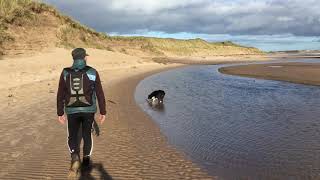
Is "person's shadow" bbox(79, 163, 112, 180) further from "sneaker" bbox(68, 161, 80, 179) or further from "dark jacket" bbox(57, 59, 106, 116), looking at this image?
"dark jacket" bbox(57, 59, 106, 116)

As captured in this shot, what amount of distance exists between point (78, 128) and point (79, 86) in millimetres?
820

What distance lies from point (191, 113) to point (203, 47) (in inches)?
3904

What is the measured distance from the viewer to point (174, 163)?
8086 millimetres

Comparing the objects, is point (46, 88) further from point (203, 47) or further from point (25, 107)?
point (203, 47)

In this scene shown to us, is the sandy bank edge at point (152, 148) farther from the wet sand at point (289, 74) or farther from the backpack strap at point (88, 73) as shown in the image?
the wet sand at point (289, 74)

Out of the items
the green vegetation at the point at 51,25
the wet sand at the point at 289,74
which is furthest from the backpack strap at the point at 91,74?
the green vegetation at the point at 51,25

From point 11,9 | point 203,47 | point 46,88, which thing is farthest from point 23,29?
point 203,47

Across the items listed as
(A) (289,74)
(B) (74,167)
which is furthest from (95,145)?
(A) (289,74)

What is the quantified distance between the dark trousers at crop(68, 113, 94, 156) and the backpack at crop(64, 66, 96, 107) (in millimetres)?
224

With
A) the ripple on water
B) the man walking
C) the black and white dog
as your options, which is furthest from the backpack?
the black and white dog

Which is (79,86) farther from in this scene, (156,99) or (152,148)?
(156,99)

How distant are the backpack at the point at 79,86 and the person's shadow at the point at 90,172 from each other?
1252 millimetres

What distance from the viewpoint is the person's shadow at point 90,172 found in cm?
722

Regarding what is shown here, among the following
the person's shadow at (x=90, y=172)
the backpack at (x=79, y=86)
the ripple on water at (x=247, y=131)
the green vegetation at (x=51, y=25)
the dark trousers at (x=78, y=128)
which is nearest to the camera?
the backpack at (x=79, y=86)
